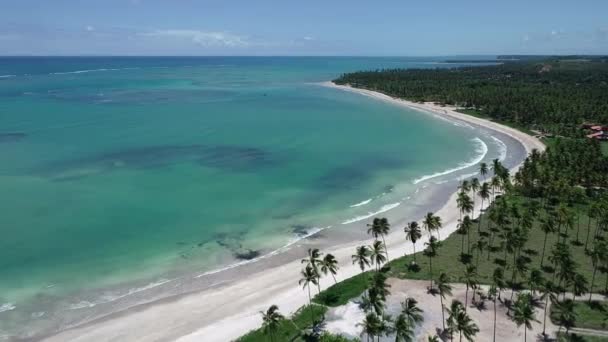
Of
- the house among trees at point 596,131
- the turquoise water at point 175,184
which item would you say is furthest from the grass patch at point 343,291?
the house among trees at point 596,131

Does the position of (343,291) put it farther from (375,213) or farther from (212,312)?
(375,213)

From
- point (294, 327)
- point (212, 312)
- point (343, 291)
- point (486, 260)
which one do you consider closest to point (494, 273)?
point (486, 260)

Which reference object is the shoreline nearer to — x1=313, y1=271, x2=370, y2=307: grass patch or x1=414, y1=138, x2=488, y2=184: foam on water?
x1=313, y1=271, x2=370, y2=307: grass patch

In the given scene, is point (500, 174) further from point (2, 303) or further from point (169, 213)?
point (2, 303)

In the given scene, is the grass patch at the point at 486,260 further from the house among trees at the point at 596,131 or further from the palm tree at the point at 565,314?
the house among trees at the point at 596,131

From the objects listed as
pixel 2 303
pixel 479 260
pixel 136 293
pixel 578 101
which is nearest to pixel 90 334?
pixel 136 293
